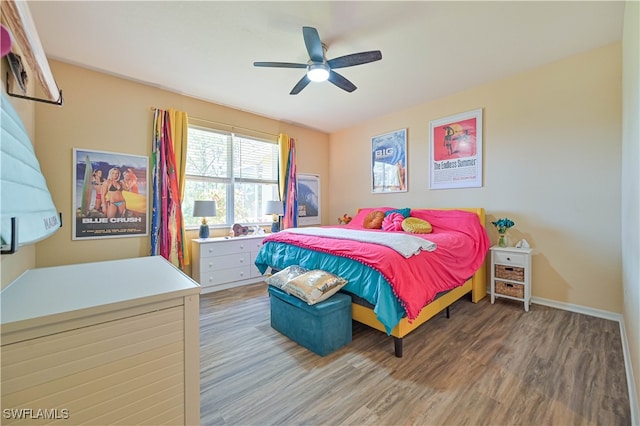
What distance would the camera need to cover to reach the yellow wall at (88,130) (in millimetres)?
2734

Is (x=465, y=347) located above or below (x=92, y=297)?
below

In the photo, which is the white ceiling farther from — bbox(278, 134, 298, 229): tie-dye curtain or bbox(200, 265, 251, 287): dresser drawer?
bbox(200, 265, 251, 287): dresser drawer

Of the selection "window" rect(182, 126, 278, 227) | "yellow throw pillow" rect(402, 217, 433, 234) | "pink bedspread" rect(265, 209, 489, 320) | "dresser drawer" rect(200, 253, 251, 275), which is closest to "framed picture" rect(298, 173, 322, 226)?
"window" rect(182, 126, 278, 227)

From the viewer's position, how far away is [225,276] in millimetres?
3645

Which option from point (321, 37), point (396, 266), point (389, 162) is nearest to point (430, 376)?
point (396, 266)

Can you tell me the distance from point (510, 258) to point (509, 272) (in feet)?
0.57

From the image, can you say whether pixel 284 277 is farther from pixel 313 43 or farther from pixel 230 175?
pixel 230 175

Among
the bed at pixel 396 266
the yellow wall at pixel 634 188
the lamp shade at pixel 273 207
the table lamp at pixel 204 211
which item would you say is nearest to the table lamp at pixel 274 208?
the lamp shade at pixel 273 207

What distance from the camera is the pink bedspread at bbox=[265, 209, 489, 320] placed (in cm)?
188

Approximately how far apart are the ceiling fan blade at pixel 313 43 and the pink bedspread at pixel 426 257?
1.75 m

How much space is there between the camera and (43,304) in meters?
0.84

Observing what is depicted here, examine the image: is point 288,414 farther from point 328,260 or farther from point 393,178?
point 393,178

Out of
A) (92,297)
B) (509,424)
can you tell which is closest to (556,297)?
(509,424)

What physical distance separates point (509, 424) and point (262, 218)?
4015mm
